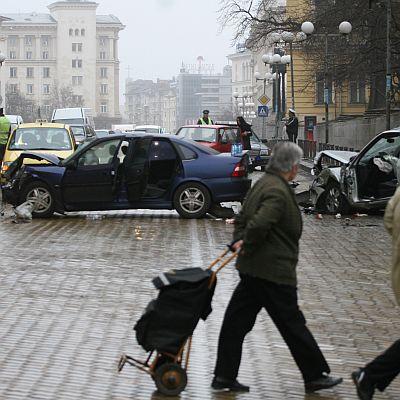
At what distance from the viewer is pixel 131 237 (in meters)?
17.5

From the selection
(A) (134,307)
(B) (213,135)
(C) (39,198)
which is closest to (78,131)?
(B) (213,135)

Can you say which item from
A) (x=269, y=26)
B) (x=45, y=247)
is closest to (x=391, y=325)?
(x=45, y=247)

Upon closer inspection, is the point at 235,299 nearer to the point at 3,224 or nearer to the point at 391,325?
the point at 391,325

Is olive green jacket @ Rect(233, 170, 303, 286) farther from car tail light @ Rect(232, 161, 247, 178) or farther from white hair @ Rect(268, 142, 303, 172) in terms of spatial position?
car tail light @ Rect(232, 161, 247, 178)

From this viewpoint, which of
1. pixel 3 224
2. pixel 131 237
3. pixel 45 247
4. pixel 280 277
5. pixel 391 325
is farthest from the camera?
pixel 3 224

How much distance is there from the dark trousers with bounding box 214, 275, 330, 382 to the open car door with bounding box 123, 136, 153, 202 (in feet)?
40.7

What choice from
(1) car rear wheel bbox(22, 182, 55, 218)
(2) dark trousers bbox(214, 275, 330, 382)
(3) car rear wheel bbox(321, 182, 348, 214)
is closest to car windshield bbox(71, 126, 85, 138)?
(3) car rear wheel bbox(321, 182, 348, 214)

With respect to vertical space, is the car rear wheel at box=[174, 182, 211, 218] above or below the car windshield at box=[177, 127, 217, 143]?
below

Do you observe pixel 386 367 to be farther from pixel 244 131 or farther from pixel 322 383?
pixel 244 131

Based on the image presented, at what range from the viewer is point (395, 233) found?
7.15 meters

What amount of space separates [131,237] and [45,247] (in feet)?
5.80

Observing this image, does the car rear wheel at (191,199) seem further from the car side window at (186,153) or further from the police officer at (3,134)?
the police officer at (3,134)

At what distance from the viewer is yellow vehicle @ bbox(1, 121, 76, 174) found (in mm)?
26312

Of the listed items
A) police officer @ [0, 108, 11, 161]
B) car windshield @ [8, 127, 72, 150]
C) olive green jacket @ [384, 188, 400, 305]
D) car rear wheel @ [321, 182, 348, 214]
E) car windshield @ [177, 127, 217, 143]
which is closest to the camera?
olive green jacket @ [384, 188, 400, 305]
